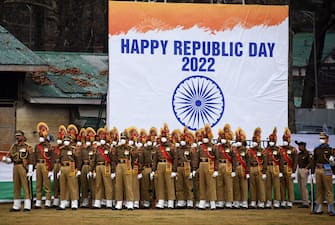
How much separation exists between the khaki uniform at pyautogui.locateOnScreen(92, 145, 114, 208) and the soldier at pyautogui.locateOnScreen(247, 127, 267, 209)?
9.71ft

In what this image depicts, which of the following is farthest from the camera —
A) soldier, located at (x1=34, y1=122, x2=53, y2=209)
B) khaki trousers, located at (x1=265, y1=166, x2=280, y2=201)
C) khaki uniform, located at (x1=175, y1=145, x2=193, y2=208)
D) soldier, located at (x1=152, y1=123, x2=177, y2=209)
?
khaki trousers, located at (x1=265, y1=166, x2=280, y2=201)

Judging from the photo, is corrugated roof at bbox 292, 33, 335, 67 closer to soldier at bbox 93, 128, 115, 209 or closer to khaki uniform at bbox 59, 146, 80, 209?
soldier at bbox 93, 128, 115, 209

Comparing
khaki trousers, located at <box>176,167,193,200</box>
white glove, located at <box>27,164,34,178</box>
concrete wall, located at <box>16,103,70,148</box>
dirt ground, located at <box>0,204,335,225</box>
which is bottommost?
dirt ground, located at <box>0,204,335,225</box>

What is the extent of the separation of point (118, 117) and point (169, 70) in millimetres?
1550

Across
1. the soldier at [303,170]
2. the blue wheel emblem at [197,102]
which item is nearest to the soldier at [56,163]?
the blue wheel emblem at [197,102]

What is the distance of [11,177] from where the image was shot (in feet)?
66.6

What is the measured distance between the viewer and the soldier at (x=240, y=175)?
19703 millimetres

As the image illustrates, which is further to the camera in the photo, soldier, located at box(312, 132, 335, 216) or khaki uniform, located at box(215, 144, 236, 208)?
khaki uniform, located at box(215, 144, 236, 208)

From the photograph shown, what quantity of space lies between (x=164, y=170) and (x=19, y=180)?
2.99 m

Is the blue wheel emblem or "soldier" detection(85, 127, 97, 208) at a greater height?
the blue wheel emblem

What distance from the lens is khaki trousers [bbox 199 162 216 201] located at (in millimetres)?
19281

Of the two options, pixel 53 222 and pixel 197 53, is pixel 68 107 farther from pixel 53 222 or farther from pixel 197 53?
pixel 53 222

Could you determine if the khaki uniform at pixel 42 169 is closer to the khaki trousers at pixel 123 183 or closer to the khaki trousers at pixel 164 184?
the khaki trousers at pixel 123 183

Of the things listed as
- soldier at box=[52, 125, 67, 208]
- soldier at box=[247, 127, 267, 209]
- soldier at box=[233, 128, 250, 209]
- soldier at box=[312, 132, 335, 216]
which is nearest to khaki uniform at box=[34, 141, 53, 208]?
soldier at box=[52, 125, 67, 208]
